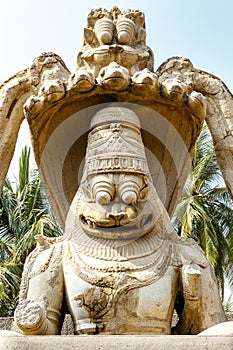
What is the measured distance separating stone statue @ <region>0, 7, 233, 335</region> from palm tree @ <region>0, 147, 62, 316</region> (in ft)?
22.4

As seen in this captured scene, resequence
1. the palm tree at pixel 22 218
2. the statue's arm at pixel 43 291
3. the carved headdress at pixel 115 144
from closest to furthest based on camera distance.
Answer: the statue's arm at pixel 43 291 < the carved headdress at pixel 115 144 < the palm tree at pixel 22 218

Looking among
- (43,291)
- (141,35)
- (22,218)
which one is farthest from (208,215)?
(43,291)

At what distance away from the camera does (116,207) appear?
3.11 m

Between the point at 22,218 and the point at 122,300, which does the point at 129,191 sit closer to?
the point at 122,300

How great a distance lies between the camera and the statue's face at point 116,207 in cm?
307

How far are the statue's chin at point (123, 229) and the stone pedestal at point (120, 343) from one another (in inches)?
33.3

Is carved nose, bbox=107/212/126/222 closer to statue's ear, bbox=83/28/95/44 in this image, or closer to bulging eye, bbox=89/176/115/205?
bulging eye, bbox=89/176/115/205

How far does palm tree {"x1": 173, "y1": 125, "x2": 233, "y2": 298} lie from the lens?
35.4 ft

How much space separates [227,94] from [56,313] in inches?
84.5

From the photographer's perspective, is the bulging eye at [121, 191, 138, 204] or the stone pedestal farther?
the bulging eye at [121, 191, 138, 204]

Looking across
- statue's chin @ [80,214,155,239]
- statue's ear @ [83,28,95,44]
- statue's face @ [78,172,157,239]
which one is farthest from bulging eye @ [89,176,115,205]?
statue's ear @ [83,28,95,44]

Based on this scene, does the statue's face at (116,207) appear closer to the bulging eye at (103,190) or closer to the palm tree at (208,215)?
the bulging eye at (103,190)

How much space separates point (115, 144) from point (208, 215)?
8555mm

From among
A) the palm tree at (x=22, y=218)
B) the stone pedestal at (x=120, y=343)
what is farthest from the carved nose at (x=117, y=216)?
the palm tree at (x=22, y=218)
